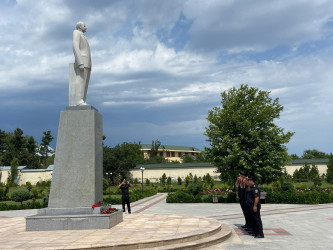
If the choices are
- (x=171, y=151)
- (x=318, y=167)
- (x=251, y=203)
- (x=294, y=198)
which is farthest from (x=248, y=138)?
(x=171, y=151)

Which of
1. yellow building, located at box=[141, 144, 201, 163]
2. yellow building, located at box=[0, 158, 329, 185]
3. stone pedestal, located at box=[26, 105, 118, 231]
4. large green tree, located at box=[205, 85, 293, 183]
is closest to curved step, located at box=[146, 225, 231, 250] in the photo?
stone pedestal, located at box=[26, 105, 118, 231]

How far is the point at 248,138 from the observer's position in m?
22.7

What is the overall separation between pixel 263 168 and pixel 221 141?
11.5 feet

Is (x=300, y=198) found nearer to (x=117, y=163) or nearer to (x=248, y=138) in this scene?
(x=248, y=138)

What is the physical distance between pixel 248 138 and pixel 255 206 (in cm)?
1375

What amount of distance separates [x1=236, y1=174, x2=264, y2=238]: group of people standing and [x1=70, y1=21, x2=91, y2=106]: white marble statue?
Result: 246 inches

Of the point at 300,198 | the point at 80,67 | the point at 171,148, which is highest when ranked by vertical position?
the point at 171,148

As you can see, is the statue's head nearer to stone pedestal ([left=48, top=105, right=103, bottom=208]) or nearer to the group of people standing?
stone pedestal ([left=48, top=105, right=103, bottom=208])

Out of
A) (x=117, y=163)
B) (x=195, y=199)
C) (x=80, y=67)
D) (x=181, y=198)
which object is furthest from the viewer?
(x=117, y=163)

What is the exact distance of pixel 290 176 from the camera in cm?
4650

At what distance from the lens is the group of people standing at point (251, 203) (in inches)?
374

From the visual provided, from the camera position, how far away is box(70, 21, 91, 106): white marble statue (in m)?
11.4

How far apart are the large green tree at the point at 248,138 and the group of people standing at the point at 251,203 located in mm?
10848

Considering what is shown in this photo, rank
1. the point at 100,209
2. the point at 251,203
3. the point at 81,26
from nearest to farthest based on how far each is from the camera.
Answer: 1. the point at 251,203
2. the point at 100,209
3. the point at 81,26
